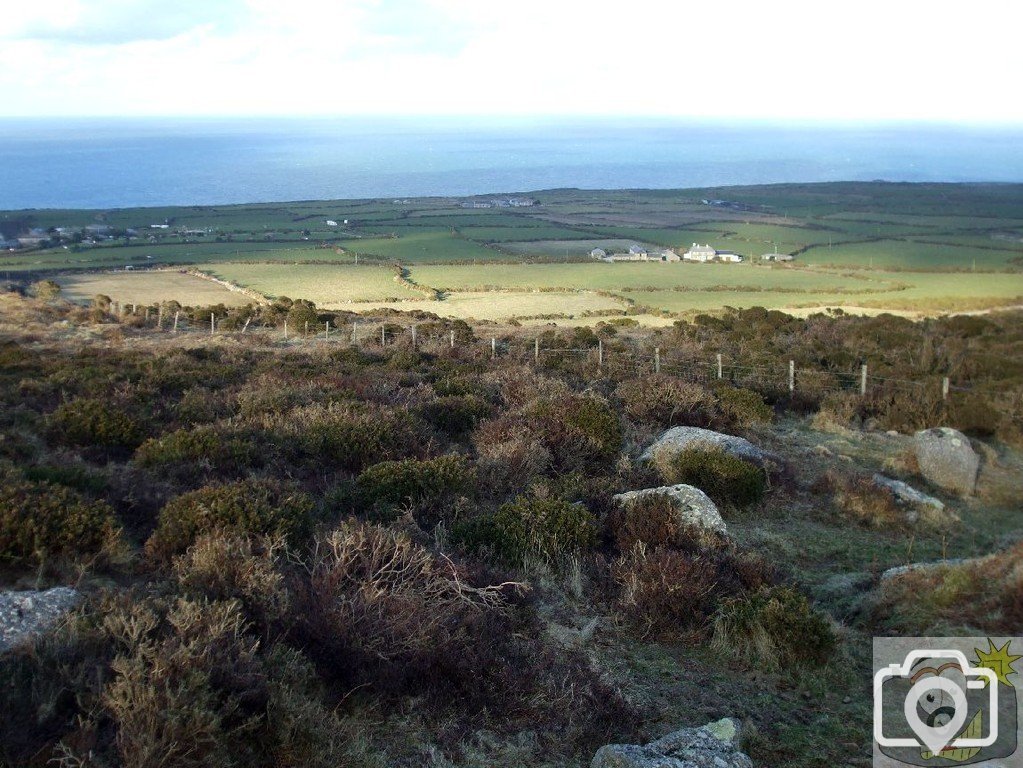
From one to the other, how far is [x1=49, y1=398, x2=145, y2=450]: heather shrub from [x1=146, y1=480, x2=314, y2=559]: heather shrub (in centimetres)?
328

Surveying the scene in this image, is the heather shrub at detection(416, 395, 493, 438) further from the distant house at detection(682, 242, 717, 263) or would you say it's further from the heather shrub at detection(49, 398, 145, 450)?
the distant house at detection(682, 242, 717, 263)

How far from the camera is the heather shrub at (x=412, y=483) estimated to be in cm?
761

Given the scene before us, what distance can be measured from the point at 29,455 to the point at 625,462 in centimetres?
699

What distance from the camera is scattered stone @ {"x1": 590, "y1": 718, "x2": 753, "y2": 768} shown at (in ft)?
13.2

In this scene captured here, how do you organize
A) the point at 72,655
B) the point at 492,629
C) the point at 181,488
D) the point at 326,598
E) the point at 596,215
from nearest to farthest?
the point at 72,655 < the point at 326,598 < the point at 492,629 < the point at 181,488 < the point at 596,215

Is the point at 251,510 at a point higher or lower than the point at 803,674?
higher

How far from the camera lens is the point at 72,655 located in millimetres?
3881

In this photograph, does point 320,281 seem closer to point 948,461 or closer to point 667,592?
point 948,461

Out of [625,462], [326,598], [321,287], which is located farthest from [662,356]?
[321,287]

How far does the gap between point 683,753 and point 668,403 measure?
30.9ft

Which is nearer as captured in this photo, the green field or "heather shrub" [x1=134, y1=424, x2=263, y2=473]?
"heather shrub" [x1=134, y1=424, x2=263, y2=473]

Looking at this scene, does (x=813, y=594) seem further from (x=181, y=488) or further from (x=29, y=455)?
(x=29, y=455)

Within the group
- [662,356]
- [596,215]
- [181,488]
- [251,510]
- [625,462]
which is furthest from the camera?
[596,215]
